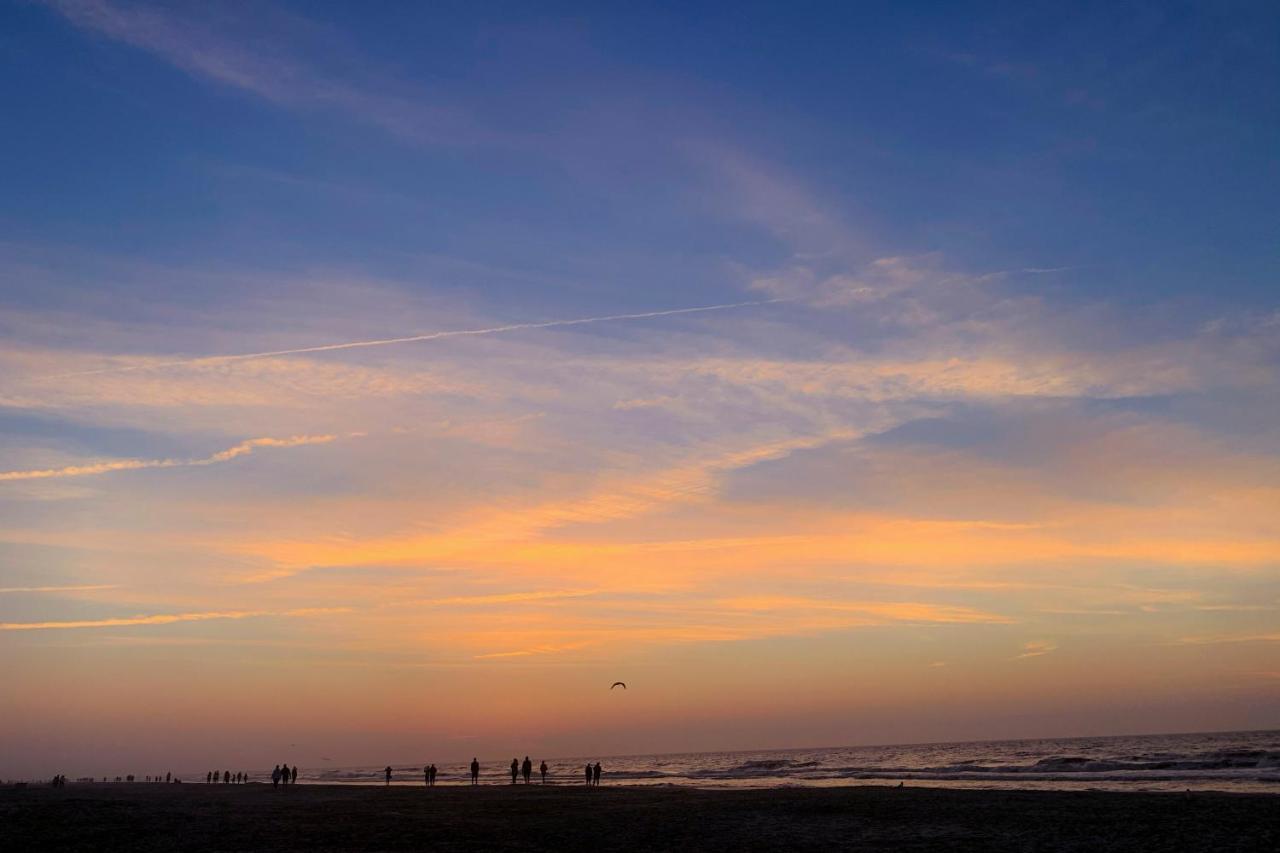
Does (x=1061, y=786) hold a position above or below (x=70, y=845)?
below

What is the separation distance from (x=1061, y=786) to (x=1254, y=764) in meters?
25.0

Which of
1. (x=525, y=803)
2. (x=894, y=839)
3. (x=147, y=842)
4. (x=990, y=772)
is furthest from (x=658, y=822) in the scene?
(x=990, y=772)

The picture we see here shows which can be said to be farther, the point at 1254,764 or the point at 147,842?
the point at 1254,764

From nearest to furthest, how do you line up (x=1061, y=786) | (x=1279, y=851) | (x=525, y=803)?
1. (x=1279, y=851)
2. (x=525, y=803)
3. (x=1061, y=786)

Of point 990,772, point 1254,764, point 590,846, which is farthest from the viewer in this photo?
point 990,772

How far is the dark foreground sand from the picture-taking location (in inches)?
961

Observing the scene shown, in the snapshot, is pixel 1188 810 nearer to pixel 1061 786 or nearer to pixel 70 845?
pixel 1061 786

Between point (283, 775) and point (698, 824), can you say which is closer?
point (698, 824)

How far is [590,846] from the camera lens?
80.5 feet

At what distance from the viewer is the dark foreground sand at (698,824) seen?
2441 centimetres

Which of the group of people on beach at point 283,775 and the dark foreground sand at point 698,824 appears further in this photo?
the group of people on beach at point 283,775

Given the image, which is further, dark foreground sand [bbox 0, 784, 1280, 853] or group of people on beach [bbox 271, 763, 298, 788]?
→ group of people on beach [bbox 271, 763, 298, 788]

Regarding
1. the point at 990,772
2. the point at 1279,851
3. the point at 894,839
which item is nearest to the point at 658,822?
the point at 894,839

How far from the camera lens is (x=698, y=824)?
2942 cm
